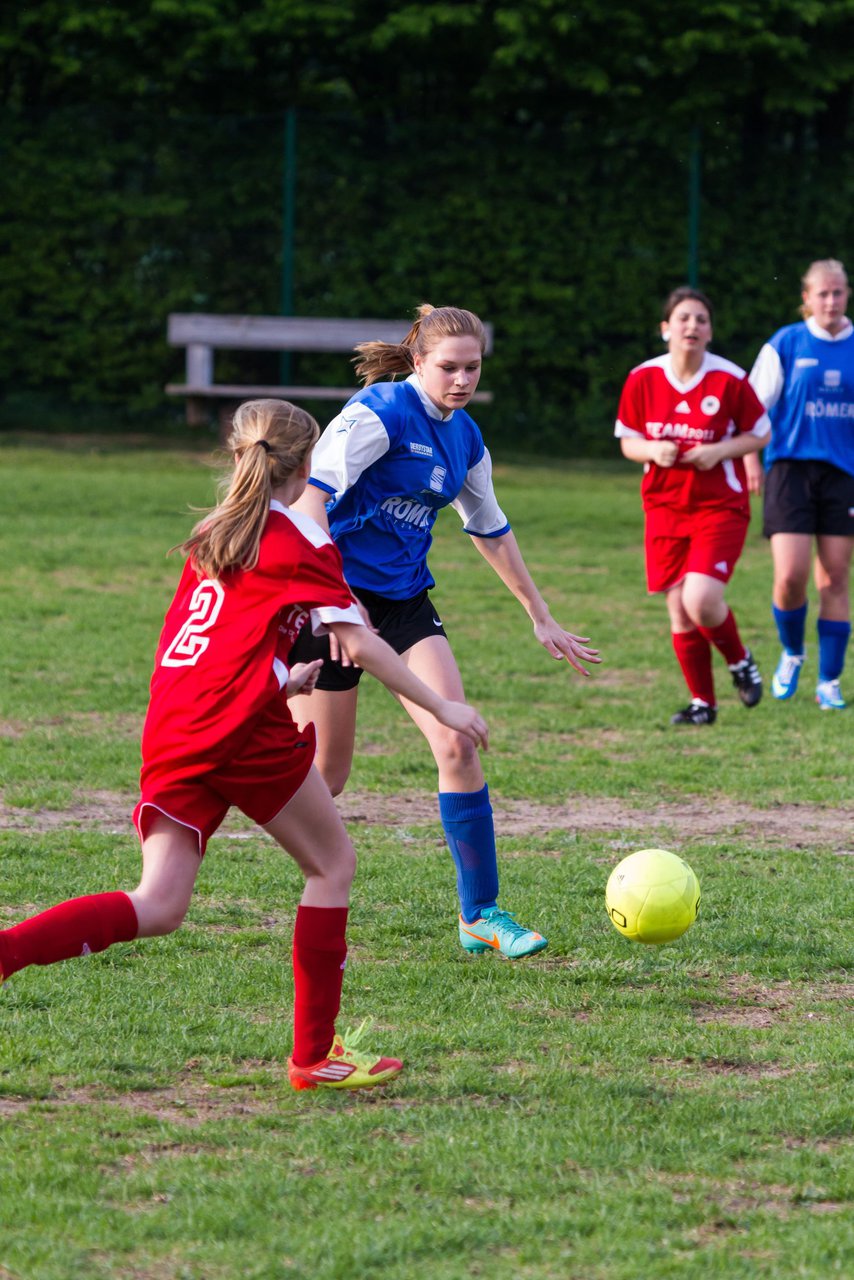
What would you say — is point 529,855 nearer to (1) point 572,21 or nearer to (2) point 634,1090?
(2) point 634,1090

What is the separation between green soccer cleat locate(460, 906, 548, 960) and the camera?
178 inches

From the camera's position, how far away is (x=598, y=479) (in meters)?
17.5

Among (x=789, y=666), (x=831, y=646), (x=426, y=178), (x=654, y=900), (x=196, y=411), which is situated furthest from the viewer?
(x=426, y=178)

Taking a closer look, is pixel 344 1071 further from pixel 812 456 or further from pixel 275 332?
pixel 275 332

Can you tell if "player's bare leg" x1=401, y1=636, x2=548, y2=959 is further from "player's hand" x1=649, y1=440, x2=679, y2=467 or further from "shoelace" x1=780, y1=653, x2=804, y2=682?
"shoelace" x1=780, y1=653, x2=804, y2=682

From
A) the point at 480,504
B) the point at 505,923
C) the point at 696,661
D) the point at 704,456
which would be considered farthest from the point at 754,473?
the point at 505,923

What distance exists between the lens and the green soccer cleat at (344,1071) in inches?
140

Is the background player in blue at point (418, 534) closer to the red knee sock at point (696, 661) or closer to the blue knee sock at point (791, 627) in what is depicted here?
the red knee sock at point (696, 661)

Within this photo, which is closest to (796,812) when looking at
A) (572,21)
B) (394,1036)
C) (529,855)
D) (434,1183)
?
(529,855)

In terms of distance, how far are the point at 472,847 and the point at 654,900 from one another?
0.58m

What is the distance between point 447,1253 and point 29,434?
1664cm

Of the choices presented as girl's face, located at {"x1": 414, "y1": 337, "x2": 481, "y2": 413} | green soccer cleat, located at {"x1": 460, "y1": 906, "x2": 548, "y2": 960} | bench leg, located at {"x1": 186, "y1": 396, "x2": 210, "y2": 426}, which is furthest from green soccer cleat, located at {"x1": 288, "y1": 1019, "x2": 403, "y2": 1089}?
bench leg, located at {"x1": 186, "y1": 396, "x2": 210, "y2": 426}

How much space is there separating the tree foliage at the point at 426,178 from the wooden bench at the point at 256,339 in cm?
55

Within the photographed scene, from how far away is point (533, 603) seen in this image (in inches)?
191
